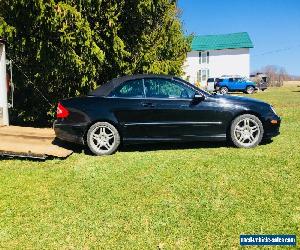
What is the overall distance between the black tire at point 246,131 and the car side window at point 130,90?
6.28 feet

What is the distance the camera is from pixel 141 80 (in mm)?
7973

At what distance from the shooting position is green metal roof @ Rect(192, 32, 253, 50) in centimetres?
5797

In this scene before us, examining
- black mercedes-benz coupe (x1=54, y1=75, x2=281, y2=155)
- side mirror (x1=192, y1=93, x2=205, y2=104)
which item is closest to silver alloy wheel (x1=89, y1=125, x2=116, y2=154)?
black mercedes-benz coupe (x1=54, y1=75, x2=281, y2=155)

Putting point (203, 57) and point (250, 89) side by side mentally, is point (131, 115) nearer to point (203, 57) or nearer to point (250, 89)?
point (250, 89)

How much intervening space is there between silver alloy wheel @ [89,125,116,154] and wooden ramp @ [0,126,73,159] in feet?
1.63

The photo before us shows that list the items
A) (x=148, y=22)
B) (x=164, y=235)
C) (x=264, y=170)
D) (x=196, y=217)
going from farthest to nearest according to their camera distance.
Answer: (x=148, y=22) → (x=264, y=170) → (x=196, y=217) → (x=164, y=235)

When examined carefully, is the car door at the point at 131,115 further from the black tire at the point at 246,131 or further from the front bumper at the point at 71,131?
the black tire at the point at 246,131

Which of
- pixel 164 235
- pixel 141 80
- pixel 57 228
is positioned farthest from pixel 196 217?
pixel 141 80

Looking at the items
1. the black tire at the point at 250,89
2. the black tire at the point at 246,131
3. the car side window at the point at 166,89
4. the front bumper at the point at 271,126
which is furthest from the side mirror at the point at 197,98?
the black tire at the point at 250,89

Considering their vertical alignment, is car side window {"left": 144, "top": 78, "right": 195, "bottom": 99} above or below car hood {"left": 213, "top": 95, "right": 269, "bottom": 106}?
above

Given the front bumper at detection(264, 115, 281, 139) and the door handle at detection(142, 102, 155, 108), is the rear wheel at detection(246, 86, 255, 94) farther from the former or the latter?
the door handle at detection(142, 102, 155, 108)

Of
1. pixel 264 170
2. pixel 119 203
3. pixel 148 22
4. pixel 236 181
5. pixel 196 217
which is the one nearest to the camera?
pixel 196 217

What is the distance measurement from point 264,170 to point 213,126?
188 centimetres

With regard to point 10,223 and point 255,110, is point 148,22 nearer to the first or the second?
A: point 255,110
